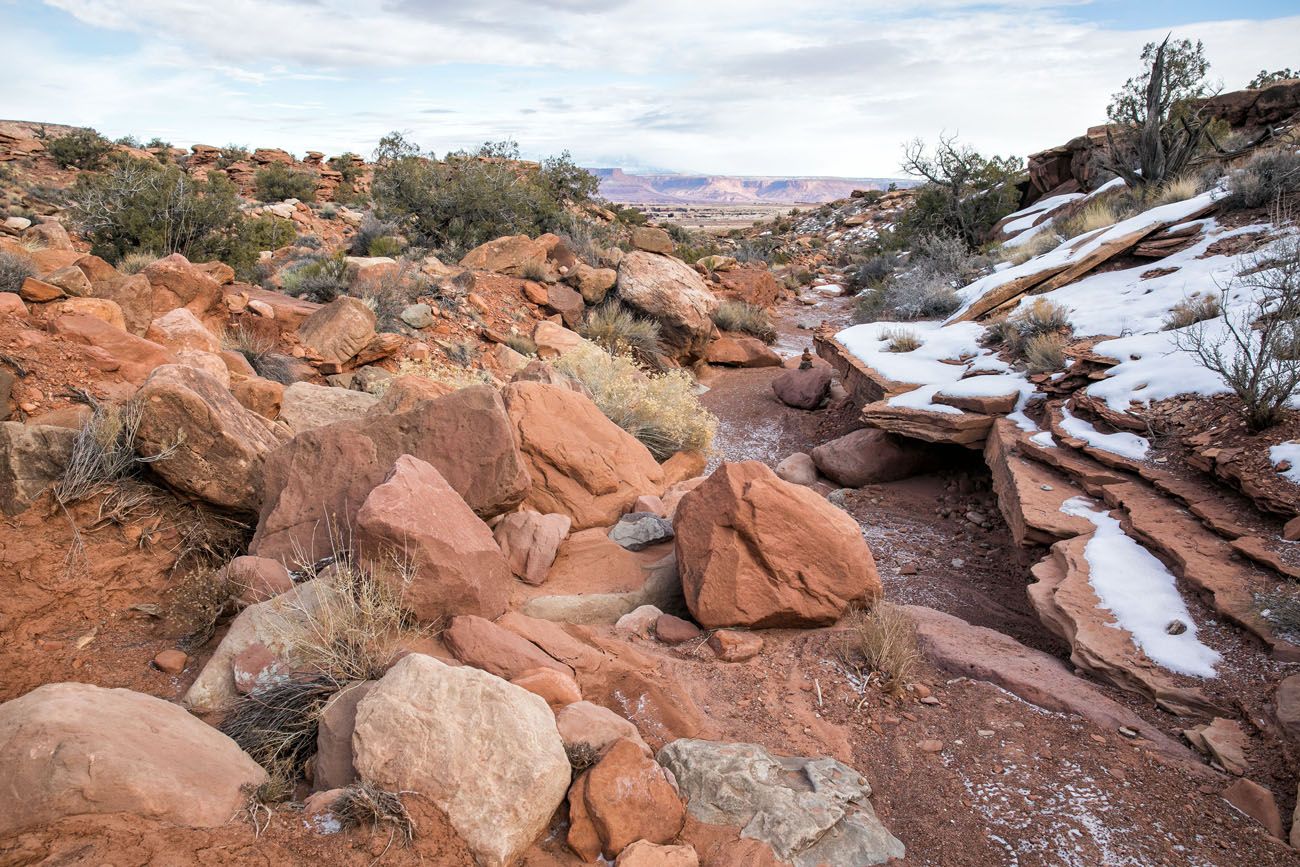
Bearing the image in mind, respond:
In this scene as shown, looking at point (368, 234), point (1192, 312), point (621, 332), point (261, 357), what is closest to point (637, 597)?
point (261, 357)

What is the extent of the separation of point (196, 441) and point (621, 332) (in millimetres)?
8934

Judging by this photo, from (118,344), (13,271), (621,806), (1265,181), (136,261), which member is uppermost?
(1265,181)

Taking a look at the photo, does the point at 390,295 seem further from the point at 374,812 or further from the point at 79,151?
the point at 79,151

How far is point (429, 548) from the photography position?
387 cm

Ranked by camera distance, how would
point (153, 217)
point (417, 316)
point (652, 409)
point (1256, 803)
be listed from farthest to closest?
point (153, 217), point (417, 316), point (652, 409), point (1256, 803)

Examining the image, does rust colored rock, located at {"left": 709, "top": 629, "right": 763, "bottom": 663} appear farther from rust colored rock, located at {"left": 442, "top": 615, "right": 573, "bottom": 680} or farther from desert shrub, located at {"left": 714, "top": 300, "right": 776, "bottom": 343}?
desert shrub, located at {"left": 714, "top": 300, "right": 776, "bottom": 343}

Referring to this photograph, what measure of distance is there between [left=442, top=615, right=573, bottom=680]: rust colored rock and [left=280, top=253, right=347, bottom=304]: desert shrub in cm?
855

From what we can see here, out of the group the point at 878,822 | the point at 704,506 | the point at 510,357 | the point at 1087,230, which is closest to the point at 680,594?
the point at 704,506

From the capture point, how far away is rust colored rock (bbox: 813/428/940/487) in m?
8.55

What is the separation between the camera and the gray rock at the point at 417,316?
35.9ft

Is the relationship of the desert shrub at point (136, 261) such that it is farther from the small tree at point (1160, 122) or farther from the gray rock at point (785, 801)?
the small tree at point (1160, 122)

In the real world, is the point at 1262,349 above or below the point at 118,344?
below

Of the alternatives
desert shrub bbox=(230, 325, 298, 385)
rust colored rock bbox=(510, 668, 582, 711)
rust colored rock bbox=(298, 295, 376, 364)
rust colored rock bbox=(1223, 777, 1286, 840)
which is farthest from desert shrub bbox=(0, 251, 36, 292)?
rust colored rock bbox=(1223, 777, 1286, 840)

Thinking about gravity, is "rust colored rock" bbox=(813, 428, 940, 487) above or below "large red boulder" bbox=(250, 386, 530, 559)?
below
